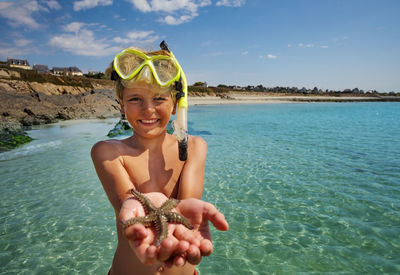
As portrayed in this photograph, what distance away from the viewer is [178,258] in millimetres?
1345

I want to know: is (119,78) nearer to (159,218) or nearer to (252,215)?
(159,218)

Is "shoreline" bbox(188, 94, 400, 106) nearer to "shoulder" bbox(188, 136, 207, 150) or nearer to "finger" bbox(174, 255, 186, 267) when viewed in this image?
"shoulder" bbox(188, 136, 207, 150)

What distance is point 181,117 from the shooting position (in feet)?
6.94

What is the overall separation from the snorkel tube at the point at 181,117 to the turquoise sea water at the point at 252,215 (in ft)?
9.17

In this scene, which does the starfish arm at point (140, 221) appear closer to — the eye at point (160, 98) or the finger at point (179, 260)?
the finger at point (179, 260)

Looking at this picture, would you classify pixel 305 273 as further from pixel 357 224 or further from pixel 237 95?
pixel 237 95

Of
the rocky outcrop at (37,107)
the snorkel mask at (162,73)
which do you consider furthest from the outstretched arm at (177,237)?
the rocky outcrop at (37,107)

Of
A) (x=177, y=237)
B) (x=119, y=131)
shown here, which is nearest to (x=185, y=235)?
(x=177, y=237)

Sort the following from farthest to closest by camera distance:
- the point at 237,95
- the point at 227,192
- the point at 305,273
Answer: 1. the point at 237,95
2. the point at 227,192
3. the point at 305,273

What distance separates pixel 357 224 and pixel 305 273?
7.00ft

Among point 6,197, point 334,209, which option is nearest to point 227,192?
point 334,209

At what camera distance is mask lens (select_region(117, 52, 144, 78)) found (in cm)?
210

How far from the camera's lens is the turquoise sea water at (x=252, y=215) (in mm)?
4121

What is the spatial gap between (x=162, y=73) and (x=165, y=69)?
2.4 inches
